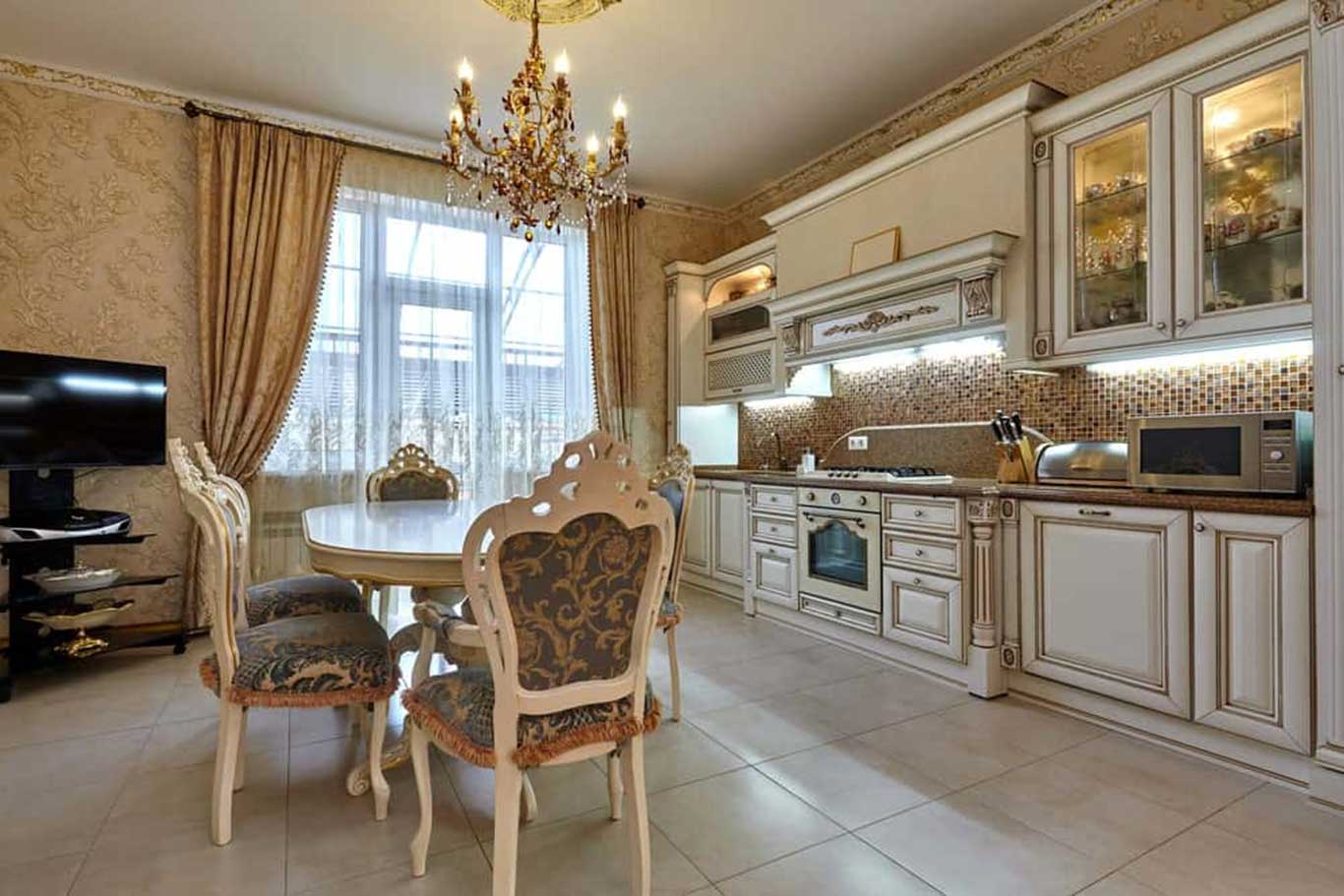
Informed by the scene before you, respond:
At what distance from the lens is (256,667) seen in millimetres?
1732

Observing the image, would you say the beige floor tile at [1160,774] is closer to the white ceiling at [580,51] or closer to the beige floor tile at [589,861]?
the beige floor tile at [589,861]

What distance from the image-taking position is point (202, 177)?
3.61 metres

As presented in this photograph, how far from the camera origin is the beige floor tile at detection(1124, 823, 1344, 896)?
1.51m

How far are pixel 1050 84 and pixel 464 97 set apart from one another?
8.95 feet

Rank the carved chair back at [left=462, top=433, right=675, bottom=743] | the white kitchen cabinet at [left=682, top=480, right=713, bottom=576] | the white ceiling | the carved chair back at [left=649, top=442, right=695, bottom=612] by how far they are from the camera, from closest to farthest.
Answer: the carved chair back at [left=462, top=433, right=675, bottom=743], the carved chair back at [left=649, top=442, right=695, bottom=612], the white ceiling, the white kitchen cabinet at [left=682, top=480, right=713, bottom=576]

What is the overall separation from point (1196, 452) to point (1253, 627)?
1.87 ft

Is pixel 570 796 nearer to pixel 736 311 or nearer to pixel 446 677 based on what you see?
pixel 446 677

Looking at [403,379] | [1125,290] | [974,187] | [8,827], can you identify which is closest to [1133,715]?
[1125,290]

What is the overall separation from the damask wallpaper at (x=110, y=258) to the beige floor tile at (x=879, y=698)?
354 centimetres

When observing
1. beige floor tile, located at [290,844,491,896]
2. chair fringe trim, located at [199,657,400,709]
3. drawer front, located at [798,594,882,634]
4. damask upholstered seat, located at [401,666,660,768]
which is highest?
damask upholstered seat, located at [401,666,660,768]

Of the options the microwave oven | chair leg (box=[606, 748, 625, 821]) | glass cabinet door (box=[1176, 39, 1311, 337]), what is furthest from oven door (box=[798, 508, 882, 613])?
chair leg (box=[606, 748, 625, 821])

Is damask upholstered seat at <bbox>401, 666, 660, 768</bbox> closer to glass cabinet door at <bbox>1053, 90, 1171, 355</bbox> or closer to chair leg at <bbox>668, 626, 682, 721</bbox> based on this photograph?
chair leg at <bbox>668, 626, 682, 721</bbox>

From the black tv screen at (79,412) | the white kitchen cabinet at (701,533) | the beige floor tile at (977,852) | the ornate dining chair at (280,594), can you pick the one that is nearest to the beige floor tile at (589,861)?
the beige floor tile at (977,852)

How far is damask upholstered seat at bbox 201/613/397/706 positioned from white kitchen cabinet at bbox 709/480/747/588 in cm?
259
